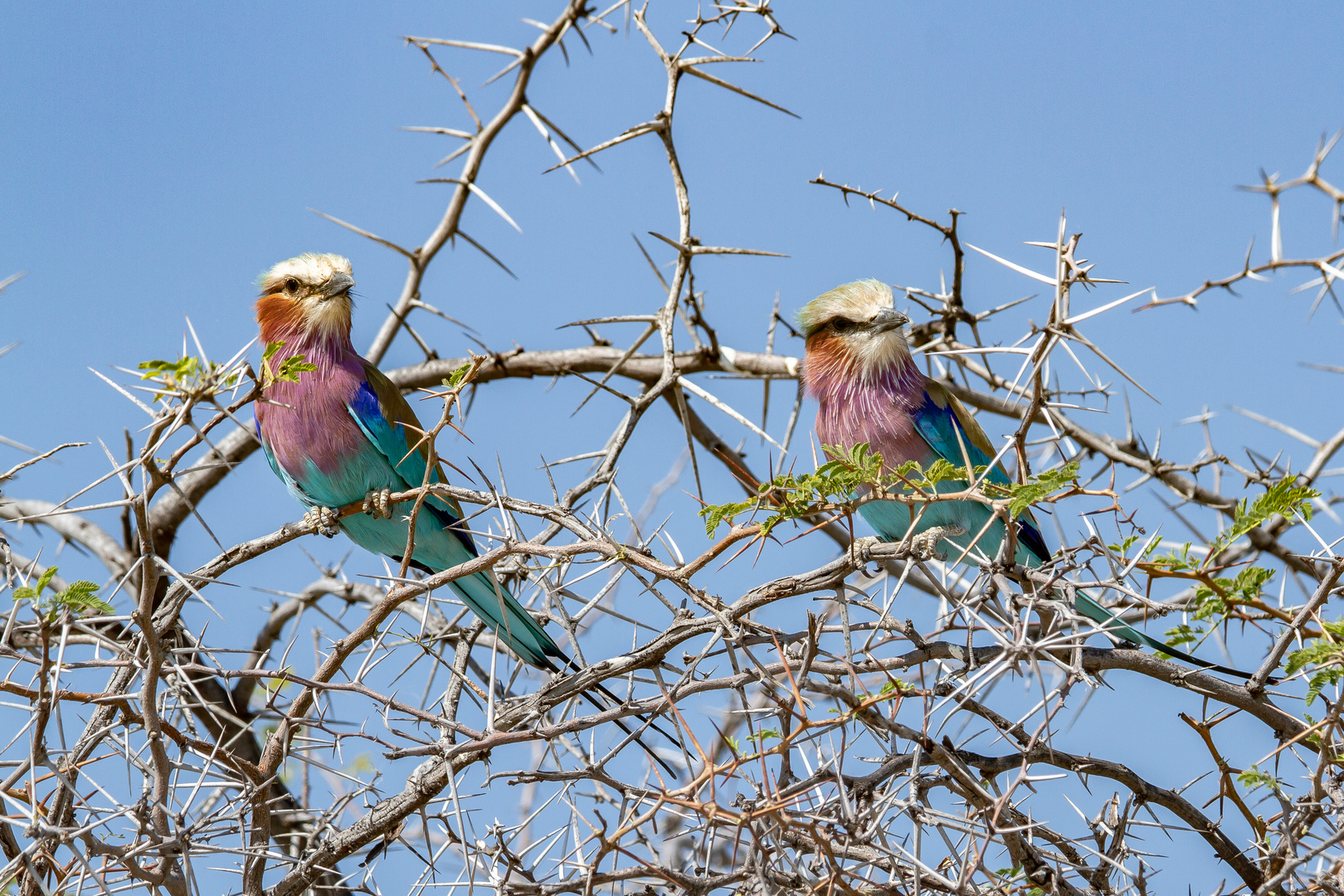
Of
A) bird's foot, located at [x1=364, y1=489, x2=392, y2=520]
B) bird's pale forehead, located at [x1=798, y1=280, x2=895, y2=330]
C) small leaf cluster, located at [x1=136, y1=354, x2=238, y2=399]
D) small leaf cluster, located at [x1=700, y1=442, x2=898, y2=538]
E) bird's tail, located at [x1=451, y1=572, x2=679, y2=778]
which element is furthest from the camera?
bird's pale forehead, located at [x1=798, y1=280, x2=895, y2=330]

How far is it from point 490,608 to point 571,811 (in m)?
1.11

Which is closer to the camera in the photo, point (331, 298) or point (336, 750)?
point (336, 750)

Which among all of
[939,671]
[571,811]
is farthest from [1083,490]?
[571,811]

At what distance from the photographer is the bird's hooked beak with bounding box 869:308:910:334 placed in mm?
4254

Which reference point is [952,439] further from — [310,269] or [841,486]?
[310,269]

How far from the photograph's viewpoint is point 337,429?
4.18 metres

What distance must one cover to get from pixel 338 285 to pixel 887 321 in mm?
1950

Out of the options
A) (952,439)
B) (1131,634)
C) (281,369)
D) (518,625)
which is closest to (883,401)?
(952,439)

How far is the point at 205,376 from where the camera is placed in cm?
210

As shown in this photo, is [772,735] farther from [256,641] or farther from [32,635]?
[256,641]

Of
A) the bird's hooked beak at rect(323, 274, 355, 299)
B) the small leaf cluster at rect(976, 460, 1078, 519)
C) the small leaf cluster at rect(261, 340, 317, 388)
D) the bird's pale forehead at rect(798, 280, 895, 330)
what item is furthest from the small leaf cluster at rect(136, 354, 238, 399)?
the bird's pale forehead at rect(798, 280, 895, 330)

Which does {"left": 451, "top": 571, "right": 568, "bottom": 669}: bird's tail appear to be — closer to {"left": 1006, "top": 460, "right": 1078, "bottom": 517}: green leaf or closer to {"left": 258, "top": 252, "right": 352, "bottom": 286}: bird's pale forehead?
{"left": 258, "top": 252, "right": 352, "bottom": 286}: bird's pale forehead

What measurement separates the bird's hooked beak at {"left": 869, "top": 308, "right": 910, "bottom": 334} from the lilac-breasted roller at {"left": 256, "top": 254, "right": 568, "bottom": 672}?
5.22ft

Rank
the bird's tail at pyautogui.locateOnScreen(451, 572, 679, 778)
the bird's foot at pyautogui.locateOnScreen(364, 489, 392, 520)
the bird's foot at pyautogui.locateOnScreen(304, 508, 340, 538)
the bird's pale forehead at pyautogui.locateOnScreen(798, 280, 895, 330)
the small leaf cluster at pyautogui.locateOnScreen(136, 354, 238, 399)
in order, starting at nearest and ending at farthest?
1. the small leaf cluster at pyautogui.locateOnScreen(136, 354, 238, 399)
2. the bird's tail at pyautogui.locateOnScreen(451, 572, 679, 778)
3. the bird's foot at pyautogui.locateOnScreen(364, 489, 392, 520)
4. the bird's foot at pyautogui.locateOnScreen(304, 508, 340, 538)
5. the bird's pale forehead at pyautogui.locateOnScreen(798, 280, 895, 330)
